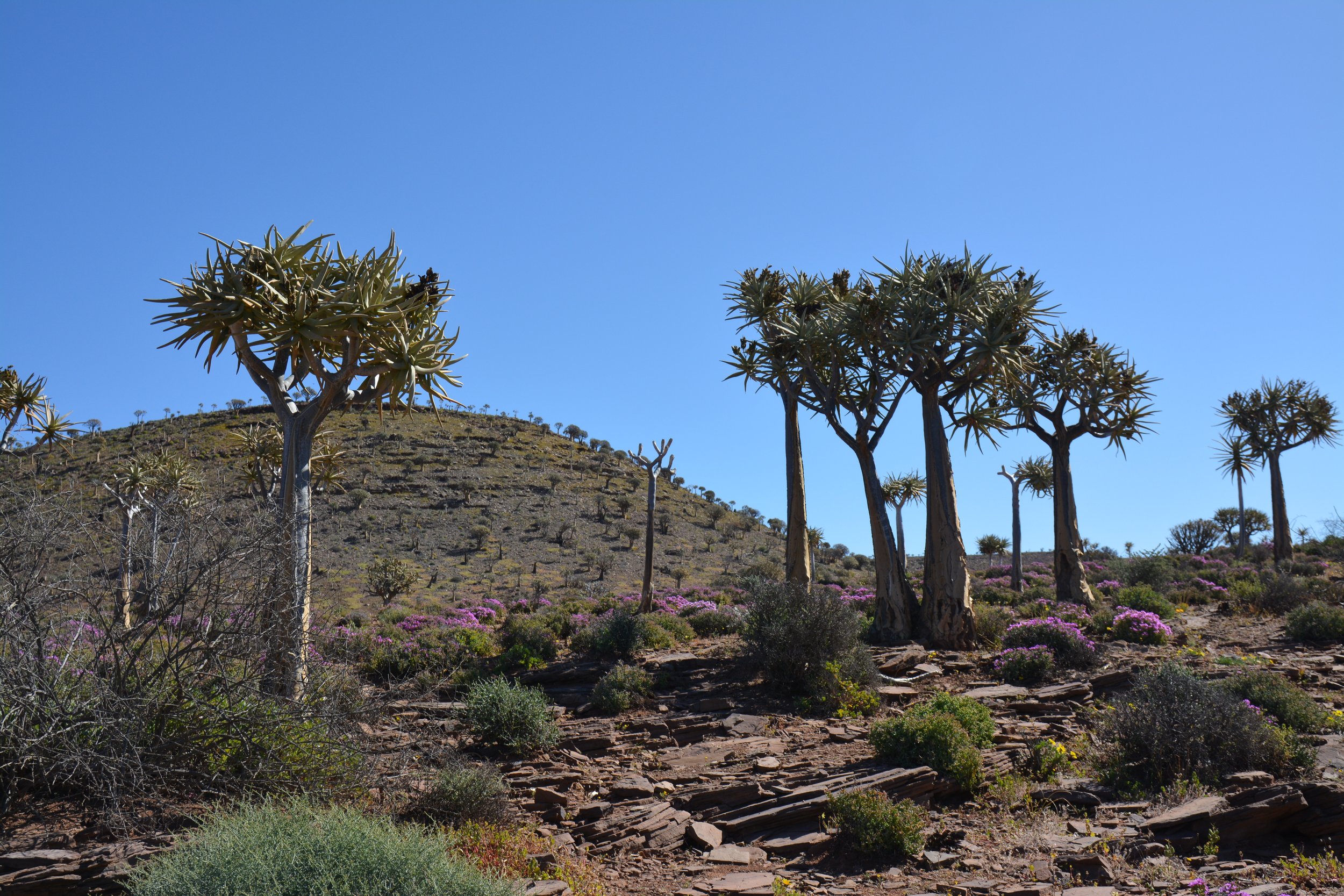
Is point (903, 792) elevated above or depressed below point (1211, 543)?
below

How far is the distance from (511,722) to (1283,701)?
1057cm

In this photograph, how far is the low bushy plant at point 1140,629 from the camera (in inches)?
702

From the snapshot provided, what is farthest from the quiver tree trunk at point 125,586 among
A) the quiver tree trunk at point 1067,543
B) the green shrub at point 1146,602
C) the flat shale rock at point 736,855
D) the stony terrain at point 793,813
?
the quiver tree trunk at point 1067,543

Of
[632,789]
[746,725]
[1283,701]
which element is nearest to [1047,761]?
[1283,701]

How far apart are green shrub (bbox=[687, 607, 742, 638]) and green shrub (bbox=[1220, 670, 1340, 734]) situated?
10333 millimetres

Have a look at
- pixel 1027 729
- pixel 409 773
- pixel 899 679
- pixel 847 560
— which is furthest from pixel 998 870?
pixel 847 560

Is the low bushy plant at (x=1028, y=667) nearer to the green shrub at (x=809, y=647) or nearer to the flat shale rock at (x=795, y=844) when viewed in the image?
the green shrub at (x=809, y=647)

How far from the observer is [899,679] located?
49.2 feet

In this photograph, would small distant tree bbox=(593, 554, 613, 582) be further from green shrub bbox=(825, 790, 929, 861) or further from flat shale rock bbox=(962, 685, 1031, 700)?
green shrub bbox=(825, 790, 929, 861)

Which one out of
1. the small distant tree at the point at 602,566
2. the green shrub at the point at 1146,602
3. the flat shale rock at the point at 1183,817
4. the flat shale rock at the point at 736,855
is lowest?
the flat shale rock at the point at 736,855

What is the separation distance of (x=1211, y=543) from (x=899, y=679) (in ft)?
141

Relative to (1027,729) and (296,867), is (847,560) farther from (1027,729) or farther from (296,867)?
(296,867)

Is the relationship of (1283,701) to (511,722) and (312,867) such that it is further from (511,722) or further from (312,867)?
(312,867)

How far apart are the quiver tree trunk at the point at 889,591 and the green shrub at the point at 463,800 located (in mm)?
12127
